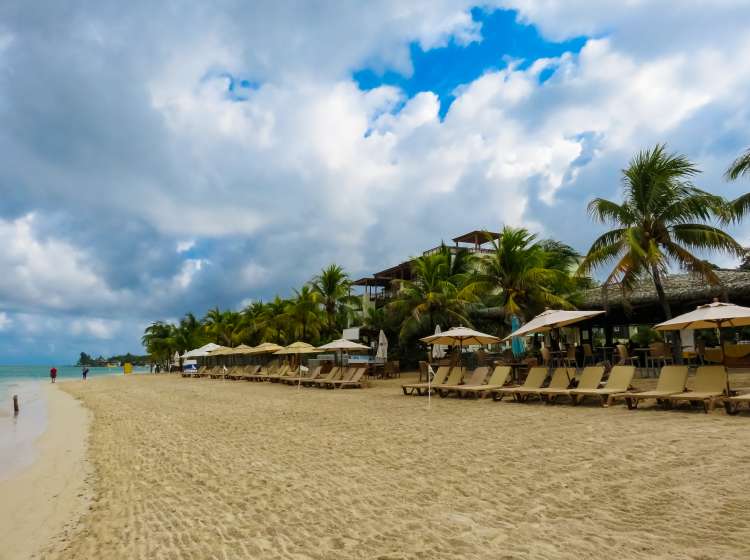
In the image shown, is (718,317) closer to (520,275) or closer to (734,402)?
(734,402)

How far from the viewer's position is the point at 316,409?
12.0m

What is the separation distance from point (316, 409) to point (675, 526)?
900 centimetres

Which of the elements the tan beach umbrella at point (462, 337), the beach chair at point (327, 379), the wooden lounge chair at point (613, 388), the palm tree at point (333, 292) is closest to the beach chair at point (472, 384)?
the tan beach umbrella at point (462, 337)

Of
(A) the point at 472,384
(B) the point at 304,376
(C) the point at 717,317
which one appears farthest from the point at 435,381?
(B) the point at 304,376

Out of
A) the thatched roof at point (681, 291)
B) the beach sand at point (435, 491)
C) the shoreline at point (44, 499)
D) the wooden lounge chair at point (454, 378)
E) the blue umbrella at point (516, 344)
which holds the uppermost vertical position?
the thatched roof at point (681, 291)

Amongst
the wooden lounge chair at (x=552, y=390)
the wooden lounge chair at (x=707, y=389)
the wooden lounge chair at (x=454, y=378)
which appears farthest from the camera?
the wooden lounge chair at (x=454, y=378)

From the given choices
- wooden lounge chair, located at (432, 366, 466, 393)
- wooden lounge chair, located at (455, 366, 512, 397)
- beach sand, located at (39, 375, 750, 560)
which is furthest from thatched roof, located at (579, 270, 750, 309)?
beach sand, located at (39, 375, 750, 560)

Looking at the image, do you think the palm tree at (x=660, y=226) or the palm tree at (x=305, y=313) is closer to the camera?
the palm tree at (x=660, y=226)

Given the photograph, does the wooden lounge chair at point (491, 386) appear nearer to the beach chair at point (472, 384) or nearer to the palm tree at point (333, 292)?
the beach chair at point (472, 384)

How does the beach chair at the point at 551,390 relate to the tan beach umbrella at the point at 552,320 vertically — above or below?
below

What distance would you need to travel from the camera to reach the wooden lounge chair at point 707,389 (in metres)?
8.65

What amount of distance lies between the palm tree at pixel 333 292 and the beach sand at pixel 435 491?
20.6 metres

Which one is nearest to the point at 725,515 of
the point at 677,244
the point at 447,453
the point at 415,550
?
the point at 415,550

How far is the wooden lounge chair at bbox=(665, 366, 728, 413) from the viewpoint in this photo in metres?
8.65
